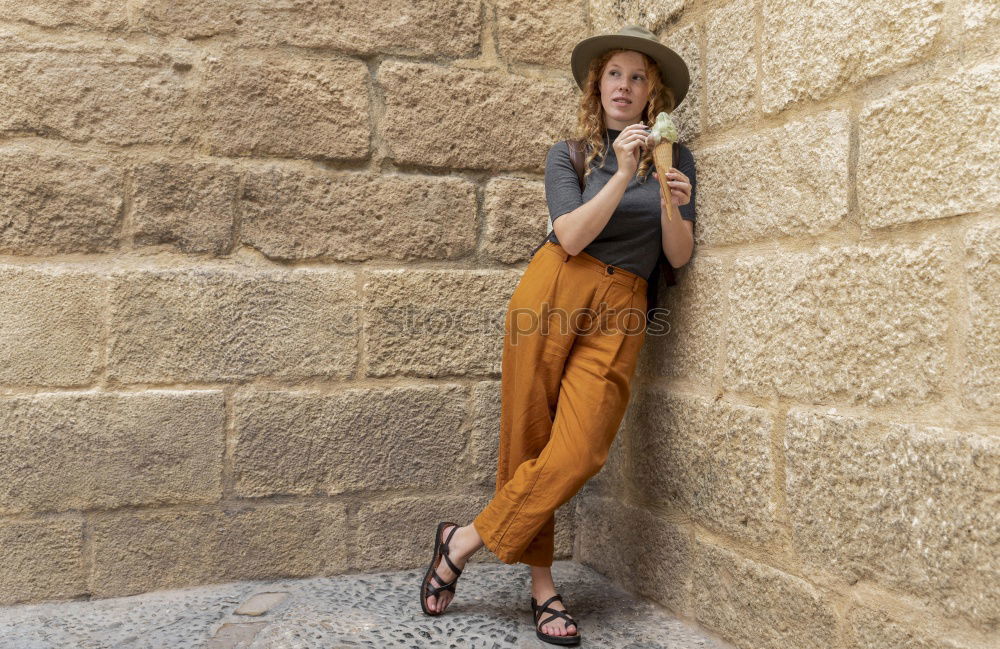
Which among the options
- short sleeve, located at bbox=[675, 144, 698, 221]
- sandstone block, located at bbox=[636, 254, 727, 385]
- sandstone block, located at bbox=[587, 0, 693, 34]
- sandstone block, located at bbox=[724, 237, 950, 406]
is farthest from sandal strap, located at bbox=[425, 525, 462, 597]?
sandstone block, located at bbox=[587, 0, 693, 34]

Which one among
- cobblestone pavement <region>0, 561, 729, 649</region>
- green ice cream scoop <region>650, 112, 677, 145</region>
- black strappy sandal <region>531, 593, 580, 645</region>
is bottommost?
cobblestone pavement <region>0, 561, 729, 649</region>

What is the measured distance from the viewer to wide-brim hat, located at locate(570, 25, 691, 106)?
7.47ft

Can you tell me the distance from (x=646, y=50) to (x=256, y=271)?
1421 mm

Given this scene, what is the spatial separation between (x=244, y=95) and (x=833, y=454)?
82.4 inches

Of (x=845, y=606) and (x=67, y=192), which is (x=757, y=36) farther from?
(x=67, y=192)

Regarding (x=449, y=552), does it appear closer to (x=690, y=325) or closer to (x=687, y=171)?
(x=690, y=325)

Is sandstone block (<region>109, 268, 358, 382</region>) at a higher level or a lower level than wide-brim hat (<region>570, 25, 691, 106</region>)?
lower

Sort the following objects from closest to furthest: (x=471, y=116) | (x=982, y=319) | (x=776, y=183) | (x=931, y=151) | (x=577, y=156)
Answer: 1. (x=982, y=319)
2. (x=931, y=151)
3. (x=776, y=183)
4. (x=577, y=156)
5. (x=471, y=116)

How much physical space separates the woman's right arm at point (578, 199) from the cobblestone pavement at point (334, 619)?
1124 mm

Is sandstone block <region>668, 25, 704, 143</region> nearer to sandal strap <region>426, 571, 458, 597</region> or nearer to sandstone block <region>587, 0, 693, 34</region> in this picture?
sandstone block <region>587, 0, 693, 34</region>

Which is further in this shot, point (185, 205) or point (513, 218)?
point (513, 218)

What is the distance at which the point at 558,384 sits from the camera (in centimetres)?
237

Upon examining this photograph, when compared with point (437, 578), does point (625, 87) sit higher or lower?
higher

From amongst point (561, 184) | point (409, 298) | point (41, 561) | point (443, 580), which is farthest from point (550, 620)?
point (41, 561)
